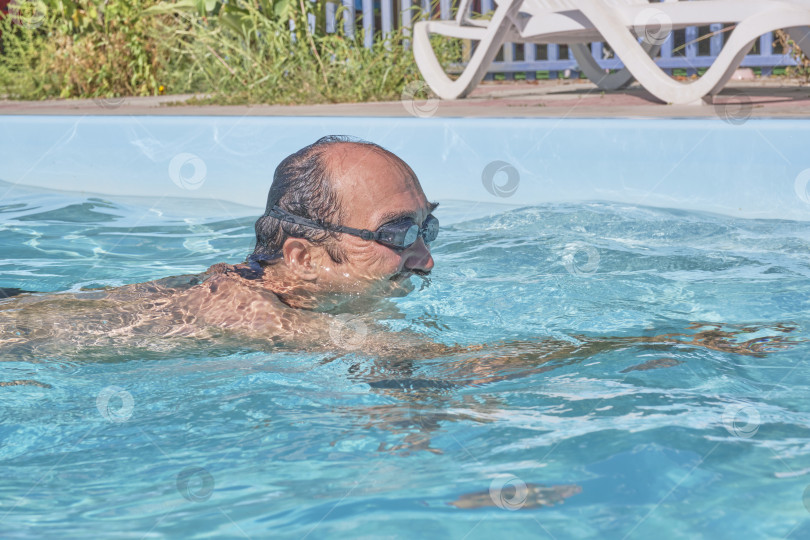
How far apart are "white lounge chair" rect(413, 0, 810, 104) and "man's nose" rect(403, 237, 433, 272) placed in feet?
12.7

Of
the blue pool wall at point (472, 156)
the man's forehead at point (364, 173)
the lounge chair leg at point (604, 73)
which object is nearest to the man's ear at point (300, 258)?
the man's forehead at point (364, 173)

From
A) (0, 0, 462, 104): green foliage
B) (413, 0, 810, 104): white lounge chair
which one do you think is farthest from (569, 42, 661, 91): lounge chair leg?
(0, 0, 462, 104): green foliage

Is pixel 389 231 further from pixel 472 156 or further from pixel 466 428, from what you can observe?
pixel 472 156

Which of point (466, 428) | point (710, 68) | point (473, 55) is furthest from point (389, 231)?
point (473, 55)

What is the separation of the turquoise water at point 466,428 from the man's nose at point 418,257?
0.29 metres

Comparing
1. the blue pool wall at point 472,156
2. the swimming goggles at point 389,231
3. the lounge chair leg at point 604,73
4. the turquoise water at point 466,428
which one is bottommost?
the turquoise water at point 466,428

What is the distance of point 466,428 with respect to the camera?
2150 millimetres

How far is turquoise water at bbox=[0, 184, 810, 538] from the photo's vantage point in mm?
1788

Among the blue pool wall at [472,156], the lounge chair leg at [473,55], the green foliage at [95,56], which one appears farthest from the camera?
the green foliage at [95,56]

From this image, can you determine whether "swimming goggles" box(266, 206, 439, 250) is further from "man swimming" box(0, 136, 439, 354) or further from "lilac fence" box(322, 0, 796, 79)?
"lilac fence" box(322, 0, 796, 79)

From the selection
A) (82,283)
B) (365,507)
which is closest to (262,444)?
(365,507)

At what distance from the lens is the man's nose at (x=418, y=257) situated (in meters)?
2.61

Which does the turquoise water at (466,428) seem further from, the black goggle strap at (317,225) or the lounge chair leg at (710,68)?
the lounge chair leg at (710,68)

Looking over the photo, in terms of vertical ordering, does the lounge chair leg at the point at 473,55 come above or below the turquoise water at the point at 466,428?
above
